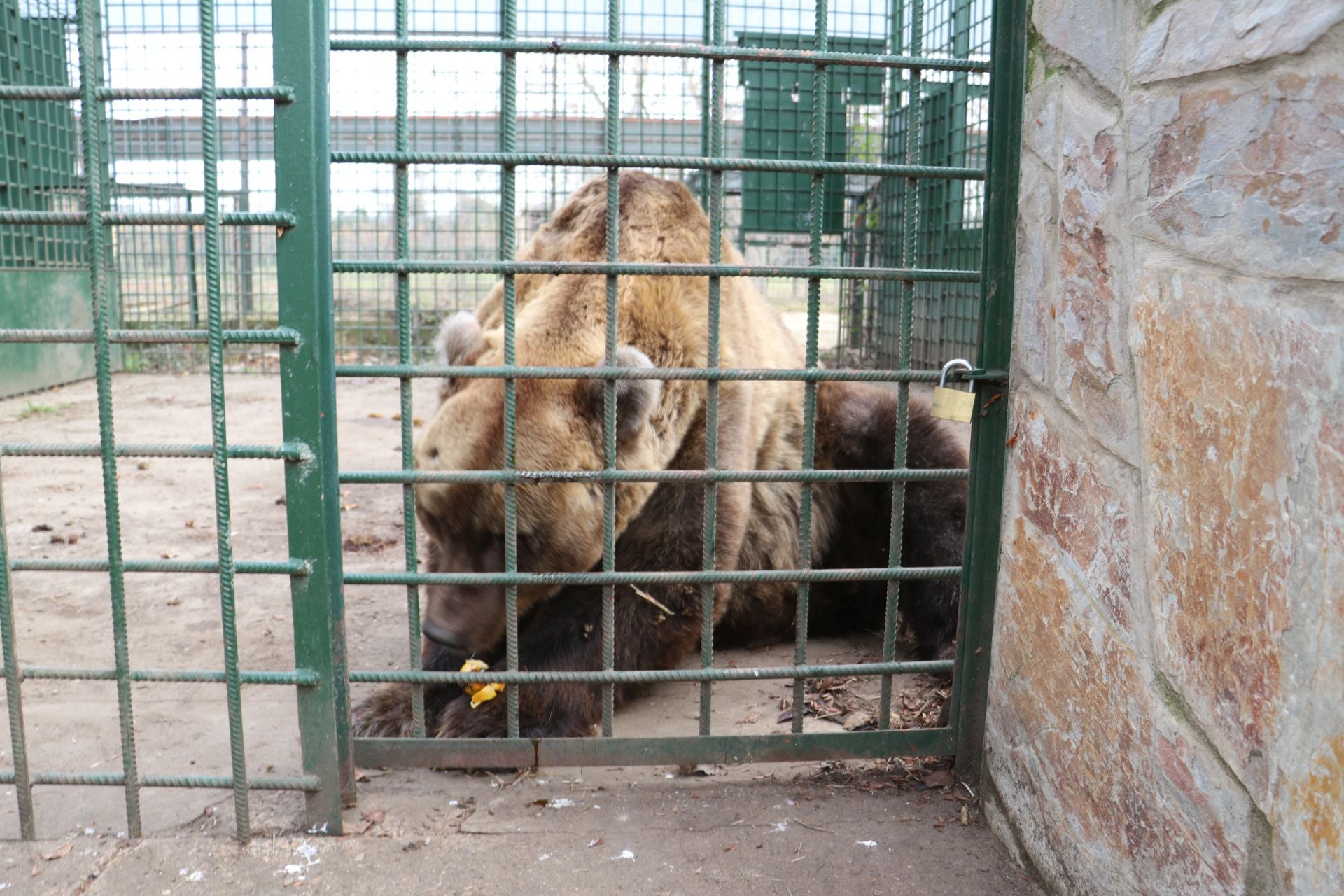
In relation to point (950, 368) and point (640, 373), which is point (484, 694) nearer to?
point (640, 373)

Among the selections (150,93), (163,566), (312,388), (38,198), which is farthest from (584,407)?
(38,198)

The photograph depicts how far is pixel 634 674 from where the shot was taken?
2.59 meters

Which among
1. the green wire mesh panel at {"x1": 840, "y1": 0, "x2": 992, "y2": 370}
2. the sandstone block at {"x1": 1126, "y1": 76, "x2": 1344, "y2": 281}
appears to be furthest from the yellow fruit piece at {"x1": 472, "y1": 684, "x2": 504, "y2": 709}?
the green wire mesh panel at {"x1": 840, "y1": 0, "x2": 992, "y2": 370}

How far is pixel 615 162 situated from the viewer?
231cm

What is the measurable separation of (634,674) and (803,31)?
7471mm

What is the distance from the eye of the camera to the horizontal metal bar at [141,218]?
209 cm

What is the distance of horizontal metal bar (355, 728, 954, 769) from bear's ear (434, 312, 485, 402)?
1.09 metres

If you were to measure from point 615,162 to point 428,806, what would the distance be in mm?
1565

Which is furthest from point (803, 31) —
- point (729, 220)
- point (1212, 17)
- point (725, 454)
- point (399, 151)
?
point (1212, 17)

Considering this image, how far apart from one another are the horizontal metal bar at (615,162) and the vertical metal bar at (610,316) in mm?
65

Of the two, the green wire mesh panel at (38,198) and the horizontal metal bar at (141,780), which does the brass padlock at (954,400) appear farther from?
the green wire mesh panel at (38,198)

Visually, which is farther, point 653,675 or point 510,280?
point 653,675

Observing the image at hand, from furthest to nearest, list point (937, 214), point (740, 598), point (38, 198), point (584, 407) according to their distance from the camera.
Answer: point (38, 198) → point (937, 214) → point (740, 598) → point (584, 407)

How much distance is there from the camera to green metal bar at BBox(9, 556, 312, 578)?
2.17 m
